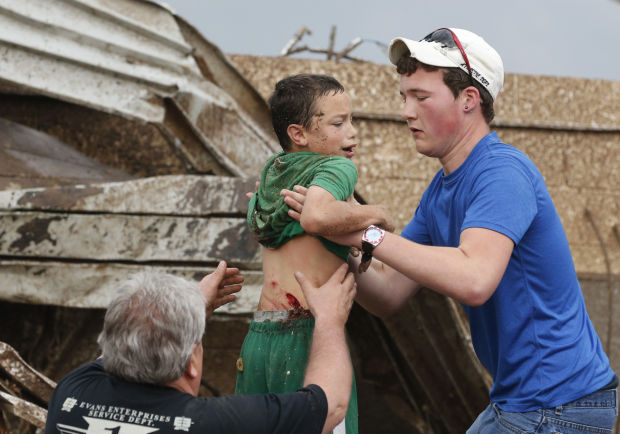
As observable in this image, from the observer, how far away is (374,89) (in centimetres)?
675

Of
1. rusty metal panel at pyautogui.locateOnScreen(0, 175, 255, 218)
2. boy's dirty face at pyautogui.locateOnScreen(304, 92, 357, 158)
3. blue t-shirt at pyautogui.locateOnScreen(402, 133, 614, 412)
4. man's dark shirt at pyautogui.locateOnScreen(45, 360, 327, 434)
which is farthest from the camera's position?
rusty metal panel at pyautogui.locateOnScreen(0, 175, 255, 218)

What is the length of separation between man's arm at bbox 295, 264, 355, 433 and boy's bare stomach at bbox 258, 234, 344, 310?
8 cm

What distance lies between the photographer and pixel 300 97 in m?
2.57

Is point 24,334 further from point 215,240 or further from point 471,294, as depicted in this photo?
point 471,294

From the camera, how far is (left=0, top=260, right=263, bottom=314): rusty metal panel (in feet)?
13.8

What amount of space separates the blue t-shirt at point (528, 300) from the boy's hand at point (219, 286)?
90cm

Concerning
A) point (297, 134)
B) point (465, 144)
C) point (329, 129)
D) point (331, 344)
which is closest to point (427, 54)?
point (465, 144)

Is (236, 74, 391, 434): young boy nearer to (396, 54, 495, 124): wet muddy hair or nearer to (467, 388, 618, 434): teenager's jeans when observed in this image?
(396, 54, 495, 124): wet muddy hair

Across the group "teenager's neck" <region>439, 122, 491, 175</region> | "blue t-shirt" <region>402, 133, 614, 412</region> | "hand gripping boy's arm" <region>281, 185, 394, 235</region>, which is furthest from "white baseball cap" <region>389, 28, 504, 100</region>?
"hand gripping boy's arm" <region>281, 185, 394, 235</region>

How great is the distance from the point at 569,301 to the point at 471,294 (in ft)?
1.39

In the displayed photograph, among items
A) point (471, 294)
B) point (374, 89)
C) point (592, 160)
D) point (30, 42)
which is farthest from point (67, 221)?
point (592, 160)

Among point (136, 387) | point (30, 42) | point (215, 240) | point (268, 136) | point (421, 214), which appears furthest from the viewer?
point (268, 136)

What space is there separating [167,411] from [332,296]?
0.65 metres

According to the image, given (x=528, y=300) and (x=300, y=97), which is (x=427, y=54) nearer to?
(x=300, y=97)
